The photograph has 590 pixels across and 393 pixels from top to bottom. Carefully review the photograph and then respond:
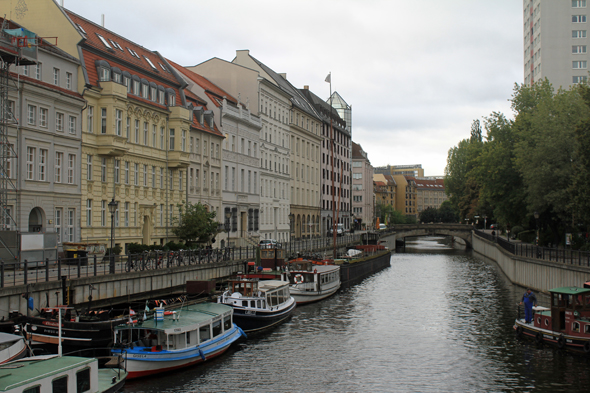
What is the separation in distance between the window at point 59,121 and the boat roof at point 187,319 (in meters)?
18.9

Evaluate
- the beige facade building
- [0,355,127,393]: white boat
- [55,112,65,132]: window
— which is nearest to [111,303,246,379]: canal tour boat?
[0,355,127,393]: white boat

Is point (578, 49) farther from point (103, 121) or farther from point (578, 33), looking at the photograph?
point (103, 121)

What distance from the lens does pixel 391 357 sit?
1146 inches

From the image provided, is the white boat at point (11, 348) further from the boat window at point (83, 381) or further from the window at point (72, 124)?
the window at point (72, 124)

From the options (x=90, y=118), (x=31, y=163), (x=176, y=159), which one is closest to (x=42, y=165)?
(x=31, y=163)

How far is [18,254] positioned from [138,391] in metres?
12.7

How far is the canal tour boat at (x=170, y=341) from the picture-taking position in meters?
24.6

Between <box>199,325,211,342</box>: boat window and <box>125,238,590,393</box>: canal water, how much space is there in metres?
1.11

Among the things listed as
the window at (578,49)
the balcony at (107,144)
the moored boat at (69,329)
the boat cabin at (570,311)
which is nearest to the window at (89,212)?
the balcony at (107,144)

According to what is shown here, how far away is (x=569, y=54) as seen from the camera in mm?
102938

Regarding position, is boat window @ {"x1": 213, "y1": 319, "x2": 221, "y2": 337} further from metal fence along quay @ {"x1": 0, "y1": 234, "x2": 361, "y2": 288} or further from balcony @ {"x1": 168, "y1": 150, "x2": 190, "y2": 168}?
balcony @ {"x1": 168, "y1": 150, "x2": 190, "y2": 168}

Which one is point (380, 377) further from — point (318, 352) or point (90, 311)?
point (90, 311)

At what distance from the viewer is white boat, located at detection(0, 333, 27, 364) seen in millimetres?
20953

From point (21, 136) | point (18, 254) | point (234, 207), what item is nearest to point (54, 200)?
point (21, 136)
